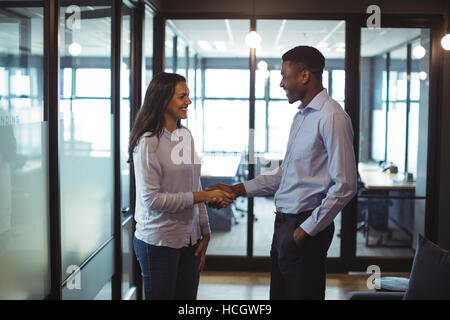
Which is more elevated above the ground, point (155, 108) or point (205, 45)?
point (205, 45)

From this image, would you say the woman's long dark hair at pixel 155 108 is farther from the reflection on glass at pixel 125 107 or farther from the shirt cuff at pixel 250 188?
the reflection on glass at pixel 125 107

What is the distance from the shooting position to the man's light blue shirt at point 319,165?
2008 millimetres

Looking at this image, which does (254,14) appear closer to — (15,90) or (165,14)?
(165,14)

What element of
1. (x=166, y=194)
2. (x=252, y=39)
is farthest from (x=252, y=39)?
(x=166, y=194)

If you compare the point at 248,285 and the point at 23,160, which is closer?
the point at 23,160

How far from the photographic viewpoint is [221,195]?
2428 millimetres

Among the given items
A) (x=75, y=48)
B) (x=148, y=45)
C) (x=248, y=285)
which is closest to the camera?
(x=75, y=48)

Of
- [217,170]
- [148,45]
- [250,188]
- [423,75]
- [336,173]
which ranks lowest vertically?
[217,170]

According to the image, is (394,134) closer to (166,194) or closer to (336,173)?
(336,173)

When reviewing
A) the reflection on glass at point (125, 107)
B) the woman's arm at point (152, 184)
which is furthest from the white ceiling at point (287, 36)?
the woman's arm at point (152, 184)

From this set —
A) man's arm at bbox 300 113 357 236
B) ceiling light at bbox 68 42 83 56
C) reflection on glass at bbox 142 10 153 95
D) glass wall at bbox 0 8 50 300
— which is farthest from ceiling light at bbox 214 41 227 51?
man's arm at bbox 300 113 357 236

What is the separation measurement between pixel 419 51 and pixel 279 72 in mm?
1325
